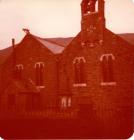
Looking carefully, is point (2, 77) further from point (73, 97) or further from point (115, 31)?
point (115, 31)

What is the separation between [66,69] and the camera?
3.30 metres

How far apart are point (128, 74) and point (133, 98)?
22 cm

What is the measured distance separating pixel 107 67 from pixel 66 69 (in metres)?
0.41

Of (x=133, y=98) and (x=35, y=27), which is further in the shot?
(x=35, y=27)

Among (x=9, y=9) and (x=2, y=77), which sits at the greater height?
(x=9, y=9)

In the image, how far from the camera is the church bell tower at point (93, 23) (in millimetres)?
3148

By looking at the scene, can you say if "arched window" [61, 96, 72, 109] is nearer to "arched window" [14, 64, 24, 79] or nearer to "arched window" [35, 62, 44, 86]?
"arched window" [35, 62, 44, 86]

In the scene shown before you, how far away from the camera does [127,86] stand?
120 inches

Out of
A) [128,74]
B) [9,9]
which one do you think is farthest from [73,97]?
[9,9]

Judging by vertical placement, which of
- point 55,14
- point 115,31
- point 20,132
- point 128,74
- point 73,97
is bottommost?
point 20,132

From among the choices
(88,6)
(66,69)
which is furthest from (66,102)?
(88,6)

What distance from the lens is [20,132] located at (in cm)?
337

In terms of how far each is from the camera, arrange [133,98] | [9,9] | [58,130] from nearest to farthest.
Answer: [133,98] < [58,130] < [9,9]

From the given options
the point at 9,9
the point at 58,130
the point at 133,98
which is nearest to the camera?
the point at 133,98
